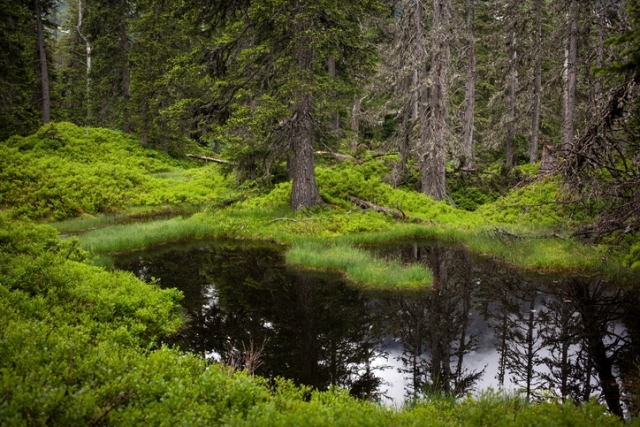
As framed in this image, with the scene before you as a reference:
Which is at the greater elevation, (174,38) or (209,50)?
(174,38)

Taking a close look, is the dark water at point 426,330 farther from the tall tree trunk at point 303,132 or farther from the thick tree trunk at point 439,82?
the thick tree trunk at point 439,82

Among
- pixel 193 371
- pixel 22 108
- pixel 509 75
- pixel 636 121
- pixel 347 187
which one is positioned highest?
pixel 509 75

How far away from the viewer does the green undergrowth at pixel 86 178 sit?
1933cm

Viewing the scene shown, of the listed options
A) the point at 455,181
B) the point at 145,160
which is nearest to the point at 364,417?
the point at 455,181

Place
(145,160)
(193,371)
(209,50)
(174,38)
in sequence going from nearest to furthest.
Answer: (193,371) < (209,50) < (145,160) < (174,38)

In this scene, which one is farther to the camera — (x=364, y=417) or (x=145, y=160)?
(x=145, y=160)

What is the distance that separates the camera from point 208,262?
14453mm

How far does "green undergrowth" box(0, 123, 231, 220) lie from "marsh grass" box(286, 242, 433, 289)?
5918mm

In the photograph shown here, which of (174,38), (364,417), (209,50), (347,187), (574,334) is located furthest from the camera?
(174,38)

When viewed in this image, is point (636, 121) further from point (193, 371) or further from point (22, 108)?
point (22, 108)

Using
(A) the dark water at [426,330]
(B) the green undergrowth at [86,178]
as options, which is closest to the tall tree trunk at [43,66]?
(B) the green undergrowth at [86,178]

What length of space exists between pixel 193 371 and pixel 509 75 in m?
30.1

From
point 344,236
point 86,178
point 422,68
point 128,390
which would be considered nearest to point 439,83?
point 422,68

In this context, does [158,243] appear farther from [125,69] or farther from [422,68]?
Answer: [125,69]
